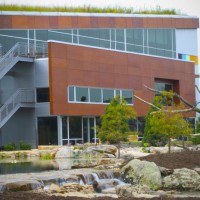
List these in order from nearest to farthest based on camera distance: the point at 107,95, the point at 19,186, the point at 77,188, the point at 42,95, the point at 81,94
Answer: the point at 19,186 < the point at 77,188 < the point at 42,95 < the point at 81,94 < the point at 107,95

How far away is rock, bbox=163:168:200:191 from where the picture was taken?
16.4 meters

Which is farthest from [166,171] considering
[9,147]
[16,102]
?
[16,102]

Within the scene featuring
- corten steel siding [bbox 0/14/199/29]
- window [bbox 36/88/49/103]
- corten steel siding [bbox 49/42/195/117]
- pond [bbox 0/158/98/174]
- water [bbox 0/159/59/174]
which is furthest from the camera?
corten steel siding [bbox 0/14/199/29]

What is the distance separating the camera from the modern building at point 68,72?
37.9 meters

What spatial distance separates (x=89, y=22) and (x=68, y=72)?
28.7ft

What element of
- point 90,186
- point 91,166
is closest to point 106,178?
point 90,186

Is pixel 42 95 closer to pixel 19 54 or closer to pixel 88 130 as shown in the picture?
pixel 19 54

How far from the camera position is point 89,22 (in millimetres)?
45781

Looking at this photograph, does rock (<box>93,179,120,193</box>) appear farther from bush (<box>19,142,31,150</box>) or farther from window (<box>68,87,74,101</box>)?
window (<box>68,87,74,101</box>)

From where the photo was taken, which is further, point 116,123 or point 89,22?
point 89,22

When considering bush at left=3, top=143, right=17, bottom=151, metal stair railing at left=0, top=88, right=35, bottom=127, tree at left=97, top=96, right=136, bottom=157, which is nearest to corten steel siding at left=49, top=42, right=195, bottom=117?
metal stair railing at left=0, top=88, right=35, bottom=127

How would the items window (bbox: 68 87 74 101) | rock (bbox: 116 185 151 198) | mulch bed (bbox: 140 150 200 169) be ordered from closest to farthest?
rock (bbox: 116 185 151 198)
mulch bed (bbox: 140 150 200 169)
window (bbox: 68 87 74 101)

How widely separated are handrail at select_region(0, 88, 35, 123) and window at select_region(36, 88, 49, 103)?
1.28 ft

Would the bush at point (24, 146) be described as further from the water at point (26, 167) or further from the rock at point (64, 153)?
the water at point (26, 167)
